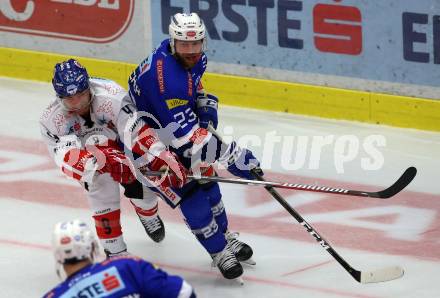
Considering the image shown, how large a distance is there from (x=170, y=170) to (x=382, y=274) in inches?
44.0

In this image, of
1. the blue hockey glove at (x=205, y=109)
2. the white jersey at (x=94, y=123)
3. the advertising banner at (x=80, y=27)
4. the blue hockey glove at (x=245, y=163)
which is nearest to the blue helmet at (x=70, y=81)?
the white jersey at (x=94, y=123)

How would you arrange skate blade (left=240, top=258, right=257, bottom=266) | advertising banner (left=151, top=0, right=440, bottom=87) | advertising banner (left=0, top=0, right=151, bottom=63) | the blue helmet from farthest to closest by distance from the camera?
advertising banner (left=0, top=0, right=151, bottom=63)
advertising banner (left=151, top=0, right=440, bottom=87)
skate blade (left=240, top=258, right=257, bottom=266)
the blue helmet

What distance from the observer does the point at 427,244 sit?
262 inches

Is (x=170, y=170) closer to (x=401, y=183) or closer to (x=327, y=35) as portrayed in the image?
(x=401, y=183)

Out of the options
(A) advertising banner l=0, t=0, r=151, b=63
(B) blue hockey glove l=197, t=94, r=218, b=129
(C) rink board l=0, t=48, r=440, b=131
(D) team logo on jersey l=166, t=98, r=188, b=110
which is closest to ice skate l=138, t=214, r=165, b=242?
(B) blue hockey glove l=197, t=94, r=218, b=129

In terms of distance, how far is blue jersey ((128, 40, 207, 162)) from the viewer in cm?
603

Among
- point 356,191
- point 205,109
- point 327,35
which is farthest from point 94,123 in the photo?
point 327,35

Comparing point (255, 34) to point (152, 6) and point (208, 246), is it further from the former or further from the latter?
point (208, 246)

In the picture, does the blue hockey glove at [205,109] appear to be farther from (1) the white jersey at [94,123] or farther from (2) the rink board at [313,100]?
(2) the rink board at [313,100]

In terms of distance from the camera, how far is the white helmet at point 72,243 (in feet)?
13.6

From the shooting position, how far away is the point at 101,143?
6.19 meters

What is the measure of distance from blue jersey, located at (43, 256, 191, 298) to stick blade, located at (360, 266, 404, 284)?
1903 millimetres

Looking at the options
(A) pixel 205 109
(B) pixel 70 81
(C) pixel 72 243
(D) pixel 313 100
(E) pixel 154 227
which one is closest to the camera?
(C) pixel 72 243

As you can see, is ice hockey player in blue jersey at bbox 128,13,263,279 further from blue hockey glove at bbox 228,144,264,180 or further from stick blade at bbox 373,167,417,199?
stick blade at bbox 373,167,417,199
